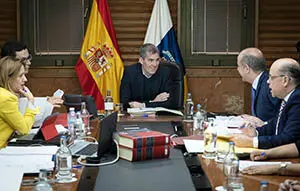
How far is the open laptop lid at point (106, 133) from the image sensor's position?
2436 mm

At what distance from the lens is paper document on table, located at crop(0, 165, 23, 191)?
6.62 ft

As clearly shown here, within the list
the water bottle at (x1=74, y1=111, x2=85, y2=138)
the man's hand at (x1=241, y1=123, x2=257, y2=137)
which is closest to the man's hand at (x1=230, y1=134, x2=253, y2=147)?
the man's hand at (x1=241, y1=123, x2=257, y2=137)

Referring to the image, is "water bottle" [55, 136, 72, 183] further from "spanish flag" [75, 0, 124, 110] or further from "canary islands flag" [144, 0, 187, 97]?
"canary islands flag" [144, 0, 187, 97]

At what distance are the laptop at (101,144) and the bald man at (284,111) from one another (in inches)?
29.6

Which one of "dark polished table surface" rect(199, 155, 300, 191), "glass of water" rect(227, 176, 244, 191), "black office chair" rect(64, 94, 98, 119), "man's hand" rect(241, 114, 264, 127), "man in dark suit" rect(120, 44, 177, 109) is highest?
"man in dark suit" rect(120, 44, 177, 109)

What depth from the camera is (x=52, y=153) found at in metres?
2.51

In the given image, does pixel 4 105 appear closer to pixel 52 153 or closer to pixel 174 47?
pixel 52 153

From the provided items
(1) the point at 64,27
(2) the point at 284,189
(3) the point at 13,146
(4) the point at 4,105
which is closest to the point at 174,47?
(1) the point at 64,27

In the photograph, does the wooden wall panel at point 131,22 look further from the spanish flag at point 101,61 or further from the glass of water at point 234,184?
the glass of water at point 234,184

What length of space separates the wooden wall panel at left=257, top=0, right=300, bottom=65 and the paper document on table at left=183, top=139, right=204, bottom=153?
110 inches

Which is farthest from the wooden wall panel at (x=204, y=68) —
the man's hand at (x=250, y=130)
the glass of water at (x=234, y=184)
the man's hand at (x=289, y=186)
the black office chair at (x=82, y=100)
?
the man's hand at (x=289, y=186)

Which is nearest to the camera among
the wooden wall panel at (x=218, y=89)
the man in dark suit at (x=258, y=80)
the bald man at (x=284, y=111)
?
the bald man at (x=284, y=111)

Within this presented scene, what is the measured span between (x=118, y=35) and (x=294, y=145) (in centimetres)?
319

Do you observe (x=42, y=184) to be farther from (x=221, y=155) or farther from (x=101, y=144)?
(x=221, y=155)
